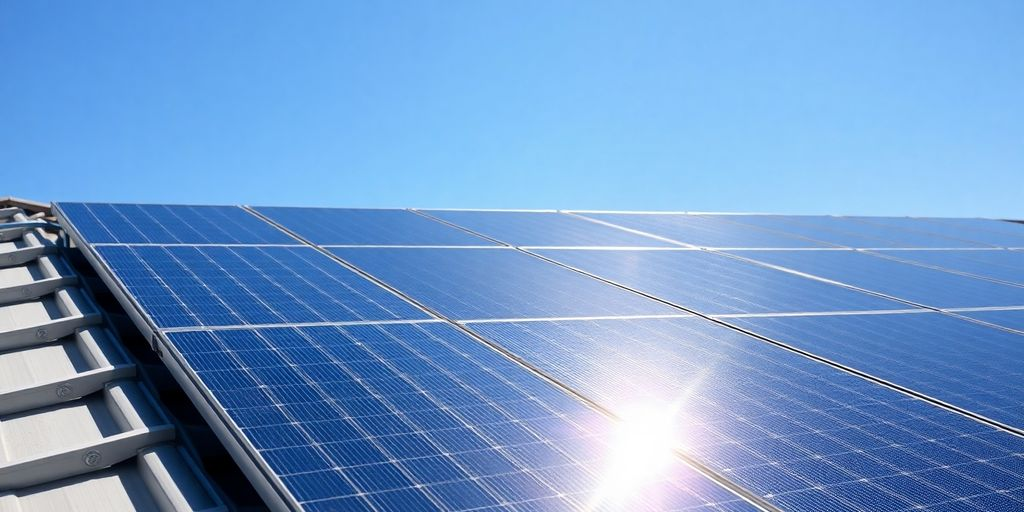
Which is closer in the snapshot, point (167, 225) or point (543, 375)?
point (543, 375)

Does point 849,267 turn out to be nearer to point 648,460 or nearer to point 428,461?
point 648,460

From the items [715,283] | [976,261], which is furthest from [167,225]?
[976,261]

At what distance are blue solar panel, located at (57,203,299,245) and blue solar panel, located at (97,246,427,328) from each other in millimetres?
536

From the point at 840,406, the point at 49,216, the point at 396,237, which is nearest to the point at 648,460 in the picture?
the point at 840,406

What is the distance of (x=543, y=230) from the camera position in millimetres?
14812

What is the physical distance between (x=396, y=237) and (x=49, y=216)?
358 inches

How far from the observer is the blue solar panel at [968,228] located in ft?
67.7

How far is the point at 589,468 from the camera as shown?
5520 mm

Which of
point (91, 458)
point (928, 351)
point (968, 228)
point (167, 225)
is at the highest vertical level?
point (968, 228)

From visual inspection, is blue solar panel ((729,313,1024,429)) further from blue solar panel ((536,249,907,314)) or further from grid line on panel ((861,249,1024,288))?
grid line on panel ((861,249,1024,288))

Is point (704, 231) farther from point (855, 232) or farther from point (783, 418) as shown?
point (783, 418)

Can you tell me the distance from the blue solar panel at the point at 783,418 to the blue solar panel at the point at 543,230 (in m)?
4.82

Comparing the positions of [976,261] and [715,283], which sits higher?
[976,261]

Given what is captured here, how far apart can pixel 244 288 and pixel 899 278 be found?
9.52m
